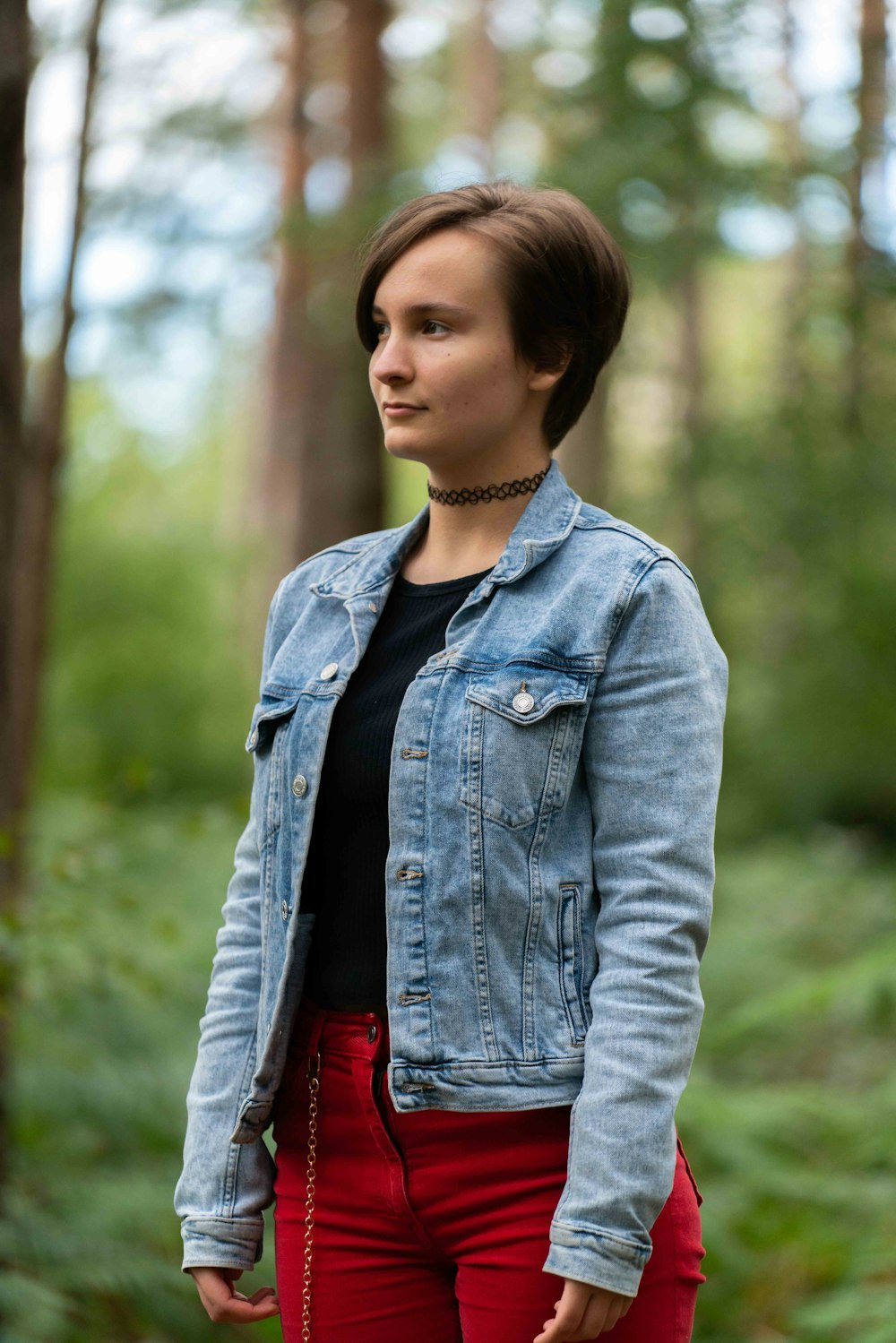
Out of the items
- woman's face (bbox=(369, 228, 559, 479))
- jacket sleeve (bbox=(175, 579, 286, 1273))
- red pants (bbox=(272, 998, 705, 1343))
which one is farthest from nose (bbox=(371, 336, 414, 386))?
red pants (bbox=(272, 998, 705, 1343))

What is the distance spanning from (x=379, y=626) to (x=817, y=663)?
9.63 m

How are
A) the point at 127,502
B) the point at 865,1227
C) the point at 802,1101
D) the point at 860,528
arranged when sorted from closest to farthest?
the point at 865,1227 < the point at 802,1101 < the point at 860,528 < the point at 127,502

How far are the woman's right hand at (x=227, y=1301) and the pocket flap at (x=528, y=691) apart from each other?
0.83 m

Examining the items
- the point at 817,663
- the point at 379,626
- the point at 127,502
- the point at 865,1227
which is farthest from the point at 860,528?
the point at 127,502

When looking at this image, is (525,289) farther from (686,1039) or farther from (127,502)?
(127,502)

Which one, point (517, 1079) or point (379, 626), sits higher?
point (379, 626)

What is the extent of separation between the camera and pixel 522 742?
1.61m

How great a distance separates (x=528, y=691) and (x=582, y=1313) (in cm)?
70

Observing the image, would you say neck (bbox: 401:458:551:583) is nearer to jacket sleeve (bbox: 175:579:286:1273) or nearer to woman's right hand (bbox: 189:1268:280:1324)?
jacket sleeve (bbox: 175:579:286:1273)

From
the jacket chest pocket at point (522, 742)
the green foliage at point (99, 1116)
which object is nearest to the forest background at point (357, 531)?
the green foliage at point (99, 1116)

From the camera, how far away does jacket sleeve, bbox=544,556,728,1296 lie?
4.89ft

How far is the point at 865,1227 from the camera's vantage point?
15.5ft

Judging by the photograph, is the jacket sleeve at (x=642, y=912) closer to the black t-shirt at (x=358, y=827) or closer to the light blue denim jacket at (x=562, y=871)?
the light blue denim jacket at (x=562, y=871)

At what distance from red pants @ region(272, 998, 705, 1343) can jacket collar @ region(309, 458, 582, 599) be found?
22.6 inches
